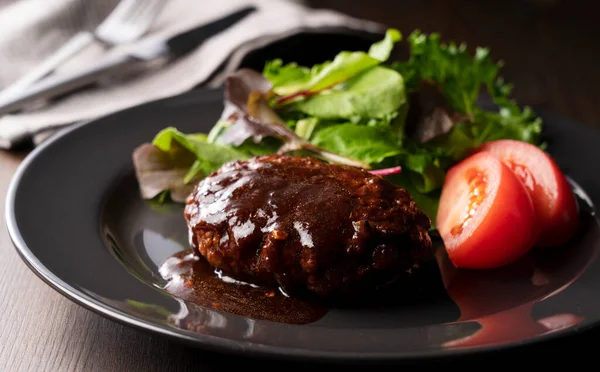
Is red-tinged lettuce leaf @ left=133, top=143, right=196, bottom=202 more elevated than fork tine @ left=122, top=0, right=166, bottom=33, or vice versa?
red-tinged lettuce leaf @ left=133, top=143, right=196, bottom=202

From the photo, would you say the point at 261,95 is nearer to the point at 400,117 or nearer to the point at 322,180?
the point at 400,117

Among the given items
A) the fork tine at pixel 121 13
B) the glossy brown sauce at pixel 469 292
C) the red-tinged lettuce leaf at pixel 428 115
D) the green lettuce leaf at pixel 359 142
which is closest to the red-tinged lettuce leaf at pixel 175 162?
the green lettuce leaf at pixel 359 142

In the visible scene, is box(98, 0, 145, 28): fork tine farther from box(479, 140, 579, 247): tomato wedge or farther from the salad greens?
box(479, 140, 579, 247): tomato wedge

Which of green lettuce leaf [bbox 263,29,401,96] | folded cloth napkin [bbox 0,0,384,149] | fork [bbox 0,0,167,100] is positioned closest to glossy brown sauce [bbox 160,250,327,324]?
green lettuce leaf [bbox 263,29,401,96]

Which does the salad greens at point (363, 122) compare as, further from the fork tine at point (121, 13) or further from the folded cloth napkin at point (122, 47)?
the fork tine at point (121, 13)

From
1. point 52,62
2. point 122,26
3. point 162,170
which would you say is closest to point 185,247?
point 162,170

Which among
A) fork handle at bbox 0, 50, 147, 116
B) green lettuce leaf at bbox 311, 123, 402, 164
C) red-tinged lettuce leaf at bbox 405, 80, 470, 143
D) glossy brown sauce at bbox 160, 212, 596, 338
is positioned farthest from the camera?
fork handle at bbox 0, 50, 147, 116

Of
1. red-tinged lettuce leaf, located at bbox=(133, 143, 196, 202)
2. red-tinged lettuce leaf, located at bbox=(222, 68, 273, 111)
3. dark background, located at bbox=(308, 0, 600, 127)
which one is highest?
red-tinged lettuce leaf, located at bbox=(222, 68, 273, 111)

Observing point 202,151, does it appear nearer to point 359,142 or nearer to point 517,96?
point 359,142
